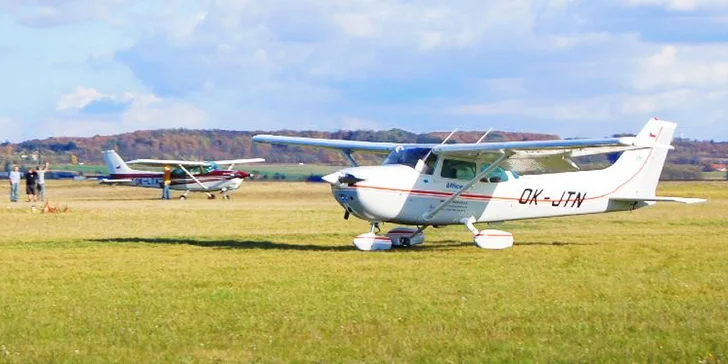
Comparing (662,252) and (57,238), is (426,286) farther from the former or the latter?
(57,238)

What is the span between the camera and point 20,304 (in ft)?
38.7

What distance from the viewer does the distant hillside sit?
309ft

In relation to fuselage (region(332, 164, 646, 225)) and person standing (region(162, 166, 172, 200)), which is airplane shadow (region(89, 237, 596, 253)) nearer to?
fuselage (region(332, 164, 646, 225))

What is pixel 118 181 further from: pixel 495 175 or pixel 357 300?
pixel 357 300

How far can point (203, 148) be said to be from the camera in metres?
134

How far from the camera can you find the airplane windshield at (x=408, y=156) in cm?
2028

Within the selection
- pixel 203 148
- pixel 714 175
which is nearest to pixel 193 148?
pixel 203 148

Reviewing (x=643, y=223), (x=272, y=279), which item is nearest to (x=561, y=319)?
(x=272, y=279)

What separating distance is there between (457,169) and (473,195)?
562mm

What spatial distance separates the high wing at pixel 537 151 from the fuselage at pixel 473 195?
0.39 metres

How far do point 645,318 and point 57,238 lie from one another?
47.0 feet

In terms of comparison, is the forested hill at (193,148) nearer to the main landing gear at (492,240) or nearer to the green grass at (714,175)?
the green grass at (714,175)

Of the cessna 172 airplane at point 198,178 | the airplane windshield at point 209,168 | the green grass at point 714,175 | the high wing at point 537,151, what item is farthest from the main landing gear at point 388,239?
the green grass at point 714,175

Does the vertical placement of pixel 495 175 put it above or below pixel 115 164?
above
